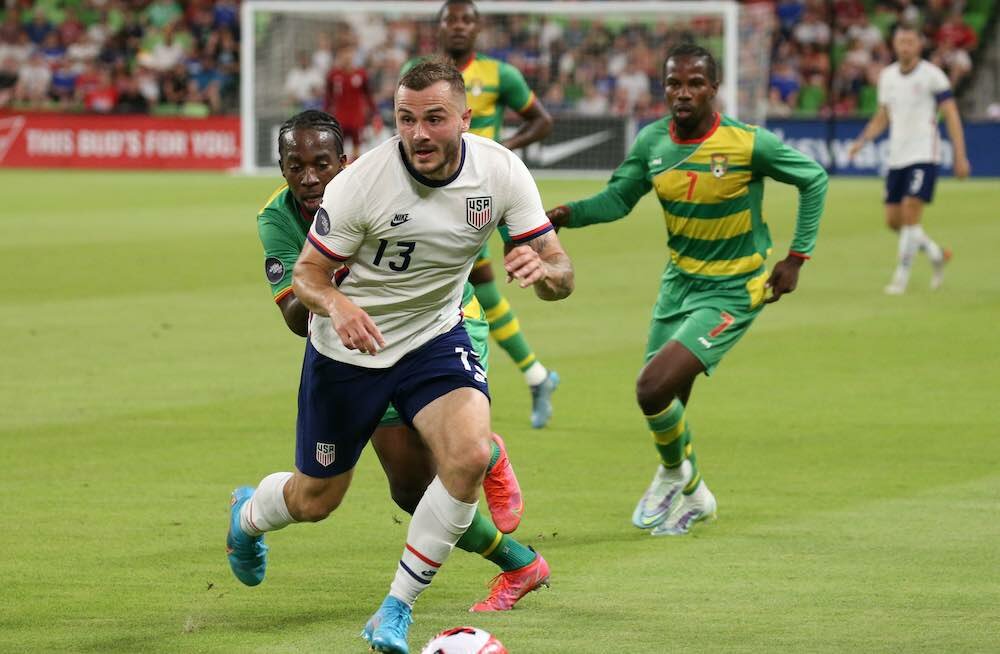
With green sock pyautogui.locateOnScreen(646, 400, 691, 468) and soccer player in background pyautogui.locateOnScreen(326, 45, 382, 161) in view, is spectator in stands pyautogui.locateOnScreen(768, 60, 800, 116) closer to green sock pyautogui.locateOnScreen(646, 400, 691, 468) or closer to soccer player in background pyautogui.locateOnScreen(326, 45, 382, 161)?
soccer player in background pyautogui.locateOnScreen(326, 45, 382, 161)

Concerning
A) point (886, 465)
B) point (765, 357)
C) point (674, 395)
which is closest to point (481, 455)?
point (674, 395)

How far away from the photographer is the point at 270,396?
11.1 meters

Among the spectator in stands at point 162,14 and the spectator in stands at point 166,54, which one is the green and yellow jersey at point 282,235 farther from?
the spectator in stands at point 162,14

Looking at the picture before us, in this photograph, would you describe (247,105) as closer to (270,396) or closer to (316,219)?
(270,396)

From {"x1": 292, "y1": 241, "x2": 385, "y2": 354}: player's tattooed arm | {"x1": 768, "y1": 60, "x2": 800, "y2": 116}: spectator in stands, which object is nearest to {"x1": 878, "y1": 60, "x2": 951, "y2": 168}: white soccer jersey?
{"x1": 292, "y1": 241, "x2": 385, "y2": 354}: player's tattooed arm

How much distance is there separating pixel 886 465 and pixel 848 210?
54.5 ft

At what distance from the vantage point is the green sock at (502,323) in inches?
407

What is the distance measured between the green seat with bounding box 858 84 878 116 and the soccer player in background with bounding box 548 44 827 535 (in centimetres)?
2587

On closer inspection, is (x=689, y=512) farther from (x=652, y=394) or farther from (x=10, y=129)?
(x=10, y=129)

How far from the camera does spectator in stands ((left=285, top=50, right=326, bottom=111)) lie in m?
31.6

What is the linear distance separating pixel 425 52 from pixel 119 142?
22.9 feet

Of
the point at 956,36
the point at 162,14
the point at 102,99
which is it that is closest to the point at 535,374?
the point at 956,36

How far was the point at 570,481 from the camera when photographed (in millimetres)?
8625

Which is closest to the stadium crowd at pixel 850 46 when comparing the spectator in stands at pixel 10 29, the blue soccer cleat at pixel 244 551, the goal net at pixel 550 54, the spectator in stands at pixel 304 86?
the goal net at pixel 550 54
